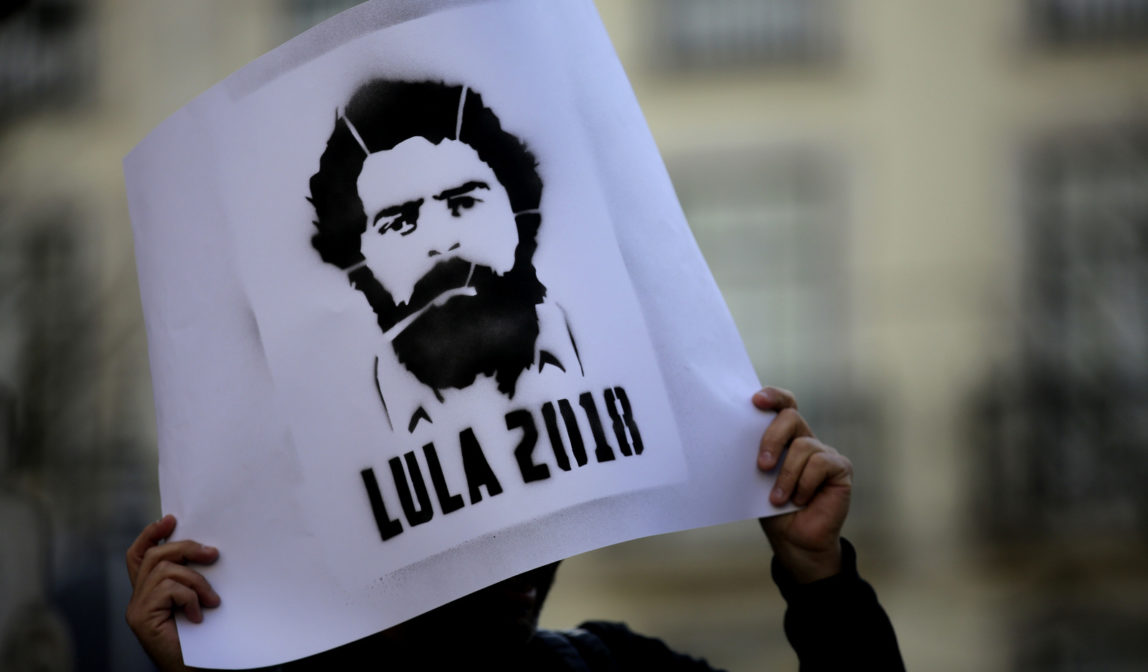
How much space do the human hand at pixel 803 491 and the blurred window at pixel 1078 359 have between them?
19.9ft

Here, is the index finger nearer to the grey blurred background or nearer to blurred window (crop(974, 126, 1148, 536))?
the grey blurred background

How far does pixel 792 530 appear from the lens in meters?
1.13

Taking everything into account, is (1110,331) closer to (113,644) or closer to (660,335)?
(113,644)

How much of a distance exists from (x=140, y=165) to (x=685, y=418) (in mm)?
634

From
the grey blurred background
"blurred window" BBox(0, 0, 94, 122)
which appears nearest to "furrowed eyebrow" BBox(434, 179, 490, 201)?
the grey blurred background

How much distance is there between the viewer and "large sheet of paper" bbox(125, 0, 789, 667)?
972 mm

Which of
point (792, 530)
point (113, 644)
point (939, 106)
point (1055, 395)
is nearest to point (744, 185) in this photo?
point (939, 106)

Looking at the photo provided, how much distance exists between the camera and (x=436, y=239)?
1018 mm

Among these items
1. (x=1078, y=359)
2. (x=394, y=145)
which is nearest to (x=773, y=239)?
(x=1078, y=359)

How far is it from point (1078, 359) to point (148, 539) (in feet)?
23.2

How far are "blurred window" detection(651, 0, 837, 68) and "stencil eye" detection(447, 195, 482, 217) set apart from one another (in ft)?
21.5

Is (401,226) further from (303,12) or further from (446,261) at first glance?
(303,12)

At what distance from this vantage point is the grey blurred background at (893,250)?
664cm

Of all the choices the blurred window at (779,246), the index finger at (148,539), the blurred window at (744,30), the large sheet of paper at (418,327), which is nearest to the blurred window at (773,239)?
the blurred window at (779,246)
